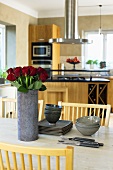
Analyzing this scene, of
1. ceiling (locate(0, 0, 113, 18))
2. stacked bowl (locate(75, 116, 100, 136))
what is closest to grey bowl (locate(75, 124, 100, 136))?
stacked bowl (locate(75, 116, 100, 136))

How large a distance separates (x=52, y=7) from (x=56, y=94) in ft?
10.3

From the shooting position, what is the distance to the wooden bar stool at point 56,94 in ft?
16.9

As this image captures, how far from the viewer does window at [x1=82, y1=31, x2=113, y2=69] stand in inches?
305

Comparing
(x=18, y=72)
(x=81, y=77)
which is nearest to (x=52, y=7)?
(x=81, y=77)

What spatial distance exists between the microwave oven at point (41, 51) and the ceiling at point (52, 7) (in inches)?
37.9

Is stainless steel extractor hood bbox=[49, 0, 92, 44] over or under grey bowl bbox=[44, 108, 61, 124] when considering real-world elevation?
over

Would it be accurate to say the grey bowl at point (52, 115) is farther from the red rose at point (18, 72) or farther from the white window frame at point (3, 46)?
the white window frame at point (3, 46)

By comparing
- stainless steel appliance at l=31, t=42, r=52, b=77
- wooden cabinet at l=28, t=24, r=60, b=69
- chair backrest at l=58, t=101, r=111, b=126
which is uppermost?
wooden cabinet at l=28, t=24, r=60, b=69

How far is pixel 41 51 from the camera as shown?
24.1ft

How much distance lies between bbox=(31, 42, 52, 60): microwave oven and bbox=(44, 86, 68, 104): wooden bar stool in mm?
2220

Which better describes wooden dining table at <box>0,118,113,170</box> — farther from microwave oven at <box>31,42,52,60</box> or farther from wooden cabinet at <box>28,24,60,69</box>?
wooden cabinet at <box>28,24,60,69</box>

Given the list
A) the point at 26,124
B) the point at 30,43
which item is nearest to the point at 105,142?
the point at 26,124

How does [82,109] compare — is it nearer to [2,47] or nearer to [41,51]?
[2,47]

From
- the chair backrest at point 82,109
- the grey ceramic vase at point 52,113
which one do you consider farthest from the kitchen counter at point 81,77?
the grey ceramic vase at point 52,113
